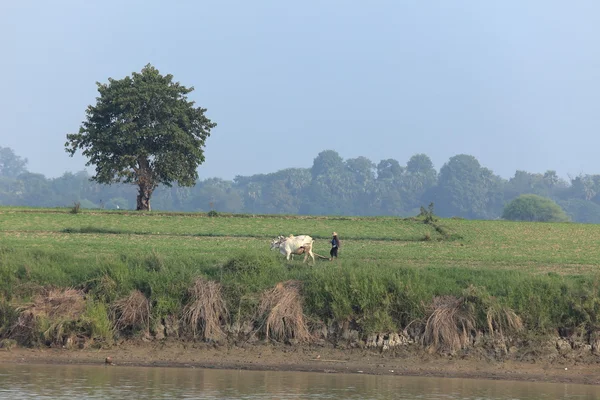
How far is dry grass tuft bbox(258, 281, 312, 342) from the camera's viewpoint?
29422mm

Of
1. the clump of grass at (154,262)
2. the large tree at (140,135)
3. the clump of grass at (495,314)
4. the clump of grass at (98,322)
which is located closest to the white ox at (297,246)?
the clump of grass at (154,262)

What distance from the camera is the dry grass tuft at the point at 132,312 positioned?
29859 mm

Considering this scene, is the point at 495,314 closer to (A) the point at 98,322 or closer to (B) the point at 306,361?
(B) the point at 306,361

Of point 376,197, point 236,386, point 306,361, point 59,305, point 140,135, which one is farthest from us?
point 376,197

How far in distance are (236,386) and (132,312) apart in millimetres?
5858

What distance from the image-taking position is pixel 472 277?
3128 centimetres

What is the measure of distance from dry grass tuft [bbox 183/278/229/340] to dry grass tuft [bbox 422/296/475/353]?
21.8 ft

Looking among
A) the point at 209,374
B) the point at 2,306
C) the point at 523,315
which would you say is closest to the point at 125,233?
the point at 2,306

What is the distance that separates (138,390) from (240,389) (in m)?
2.77

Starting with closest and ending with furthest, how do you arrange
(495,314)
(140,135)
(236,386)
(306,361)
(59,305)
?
(236,386), (495,314), (306,361), (59,305), (140,135)

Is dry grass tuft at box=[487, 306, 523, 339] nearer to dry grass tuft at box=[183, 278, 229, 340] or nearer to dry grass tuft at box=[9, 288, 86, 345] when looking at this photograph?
dry grass tuft at box=[183, 278, 229, 340]

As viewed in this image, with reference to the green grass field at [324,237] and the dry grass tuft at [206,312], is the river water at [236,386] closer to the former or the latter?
the dry grass tuft at [206,312]

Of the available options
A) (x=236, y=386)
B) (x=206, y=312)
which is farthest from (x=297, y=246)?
(x=236, y=386)

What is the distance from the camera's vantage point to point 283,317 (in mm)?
29453
